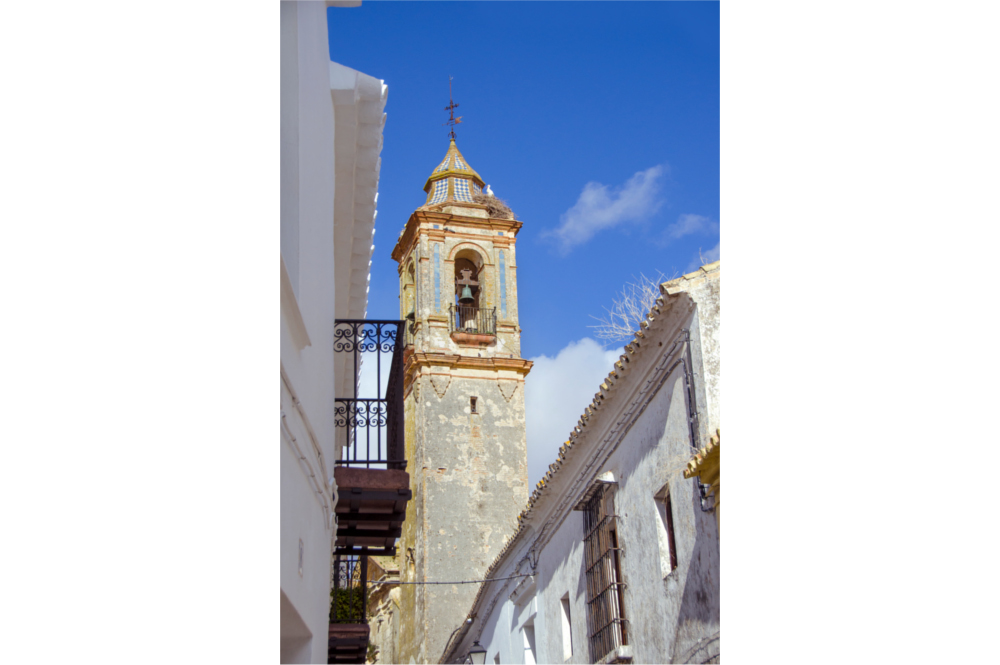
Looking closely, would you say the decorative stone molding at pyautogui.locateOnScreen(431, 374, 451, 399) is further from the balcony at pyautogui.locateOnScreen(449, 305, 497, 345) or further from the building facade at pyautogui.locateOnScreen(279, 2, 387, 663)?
the building facade at pyautogui.locateOnScreen(279, 2, 387, 663)

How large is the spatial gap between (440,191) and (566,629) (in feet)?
49.3

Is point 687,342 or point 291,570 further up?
point 687,342

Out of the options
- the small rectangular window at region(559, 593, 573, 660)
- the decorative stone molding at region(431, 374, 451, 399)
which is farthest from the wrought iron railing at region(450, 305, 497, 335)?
the small rectangular window at region(559, 593, 573, 660)

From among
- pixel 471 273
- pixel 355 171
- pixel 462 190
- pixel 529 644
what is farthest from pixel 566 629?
pixel 462 190

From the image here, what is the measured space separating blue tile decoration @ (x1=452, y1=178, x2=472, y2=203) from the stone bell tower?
6 cm

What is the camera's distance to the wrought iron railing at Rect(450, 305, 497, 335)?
2194cm

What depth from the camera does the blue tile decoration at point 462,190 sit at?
23.4 meters

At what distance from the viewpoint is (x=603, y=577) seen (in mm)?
9078
